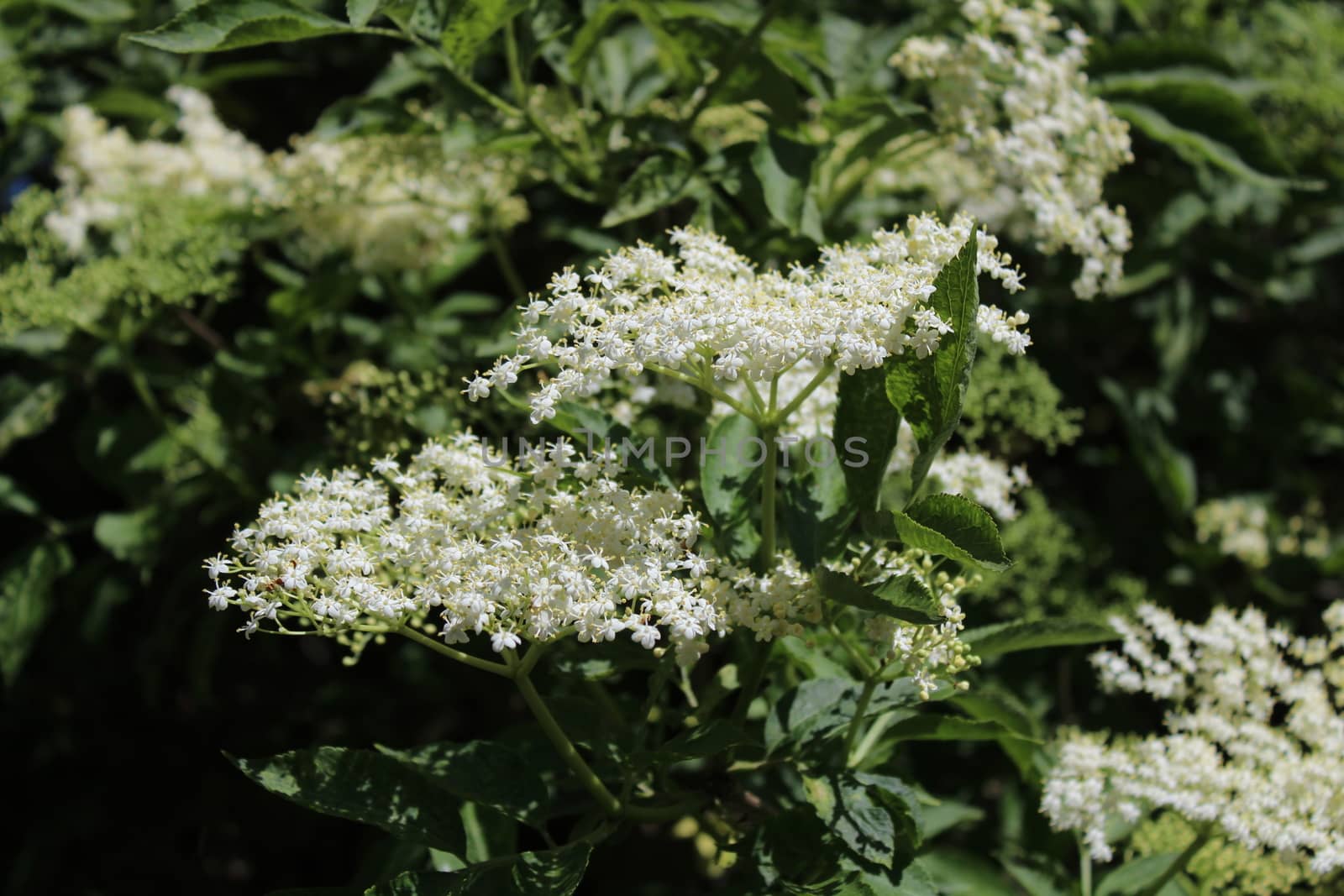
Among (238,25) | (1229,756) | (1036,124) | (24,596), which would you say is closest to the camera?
(238,25)

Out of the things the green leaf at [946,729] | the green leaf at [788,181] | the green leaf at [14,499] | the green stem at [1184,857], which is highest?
the green leaf at [788,181]

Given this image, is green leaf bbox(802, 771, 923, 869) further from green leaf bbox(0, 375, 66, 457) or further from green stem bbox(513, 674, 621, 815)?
green leaf bbox(0, 375, 66, 457)

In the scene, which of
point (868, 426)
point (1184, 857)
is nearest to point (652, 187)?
point (868, 426)

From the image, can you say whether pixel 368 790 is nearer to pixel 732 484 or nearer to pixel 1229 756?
pixel 732 484

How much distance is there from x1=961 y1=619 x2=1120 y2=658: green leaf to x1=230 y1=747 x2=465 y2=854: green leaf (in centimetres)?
91

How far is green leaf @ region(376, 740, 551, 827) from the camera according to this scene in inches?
69.6

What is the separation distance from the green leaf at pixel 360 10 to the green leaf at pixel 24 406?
5.29 ft

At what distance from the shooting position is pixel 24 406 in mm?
2945

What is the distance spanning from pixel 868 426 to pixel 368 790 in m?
0.95

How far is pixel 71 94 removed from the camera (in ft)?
11.6

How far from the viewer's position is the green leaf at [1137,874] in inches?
83.1

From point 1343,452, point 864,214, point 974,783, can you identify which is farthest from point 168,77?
point 1343,452

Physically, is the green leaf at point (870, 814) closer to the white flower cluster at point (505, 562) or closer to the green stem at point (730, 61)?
the white flower cluster at point (505, 562)

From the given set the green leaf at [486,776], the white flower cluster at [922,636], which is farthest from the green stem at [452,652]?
the white flower cluster at [922,636]
